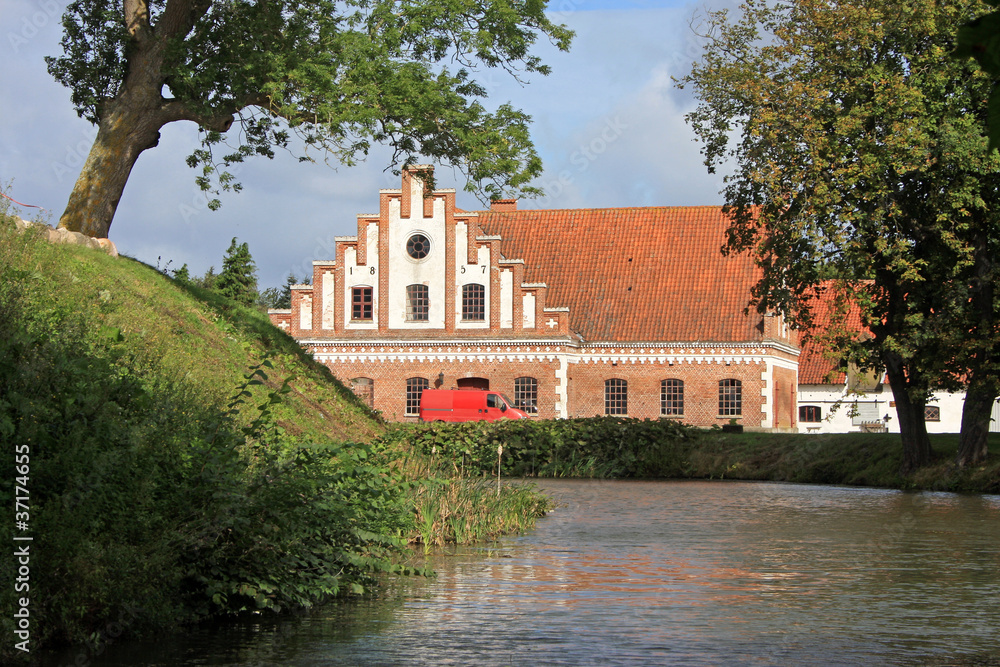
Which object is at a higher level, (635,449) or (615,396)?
(615,396)

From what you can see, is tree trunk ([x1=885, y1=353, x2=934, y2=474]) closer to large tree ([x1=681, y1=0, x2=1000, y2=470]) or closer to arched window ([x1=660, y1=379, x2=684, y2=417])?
large tree ([x1=681, y1=0, x2=1000, y2=470])

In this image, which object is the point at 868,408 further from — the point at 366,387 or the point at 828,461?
the point at 366,387

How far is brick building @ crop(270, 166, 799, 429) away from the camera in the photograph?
4309 centimetres

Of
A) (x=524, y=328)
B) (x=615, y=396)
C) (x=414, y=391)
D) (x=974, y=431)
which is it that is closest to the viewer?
(x=974, y=431)

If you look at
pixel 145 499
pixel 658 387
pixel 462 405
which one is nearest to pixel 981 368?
pixel 658 387

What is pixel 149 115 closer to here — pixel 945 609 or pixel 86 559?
pixel 86 559

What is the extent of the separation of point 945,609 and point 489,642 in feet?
14.7

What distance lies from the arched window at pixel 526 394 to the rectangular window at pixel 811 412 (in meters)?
14.0

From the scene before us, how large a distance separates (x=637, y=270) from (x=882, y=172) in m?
22.2

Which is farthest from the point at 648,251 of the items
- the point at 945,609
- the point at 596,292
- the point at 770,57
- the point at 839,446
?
the point at 945,609

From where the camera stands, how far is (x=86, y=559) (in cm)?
772

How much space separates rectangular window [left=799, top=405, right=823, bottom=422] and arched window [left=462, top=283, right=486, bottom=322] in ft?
52.9

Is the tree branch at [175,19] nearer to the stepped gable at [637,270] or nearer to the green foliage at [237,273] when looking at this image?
the stepped gable at [637,270]

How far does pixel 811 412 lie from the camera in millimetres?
50500
